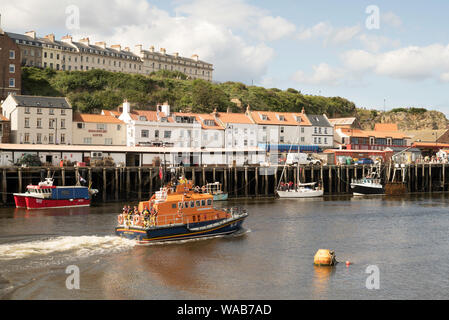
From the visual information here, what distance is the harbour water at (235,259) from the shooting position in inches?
939

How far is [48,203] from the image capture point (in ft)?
161

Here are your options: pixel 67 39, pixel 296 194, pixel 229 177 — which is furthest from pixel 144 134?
pixel 67 39

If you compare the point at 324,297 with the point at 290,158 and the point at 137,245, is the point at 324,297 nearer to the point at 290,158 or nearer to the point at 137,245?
the point at 137,245

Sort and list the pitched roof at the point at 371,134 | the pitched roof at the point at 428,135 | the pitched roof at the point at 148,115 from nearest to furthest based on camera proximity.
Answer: the pitched roof at the point at 148,115 → the pitched roof at the point at 371,134 → the pitched roof at the point at 428,135

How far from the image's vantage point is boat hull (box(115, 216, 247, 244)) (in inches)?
1305

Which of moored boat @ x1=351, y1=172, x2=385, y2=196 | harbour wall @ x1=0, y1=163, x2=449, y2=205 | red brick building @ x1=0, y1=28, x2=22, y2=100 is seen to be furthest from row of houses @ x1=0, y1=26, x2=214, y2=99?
moored boat @ x1=351, y1=172, x2=385, y2=196

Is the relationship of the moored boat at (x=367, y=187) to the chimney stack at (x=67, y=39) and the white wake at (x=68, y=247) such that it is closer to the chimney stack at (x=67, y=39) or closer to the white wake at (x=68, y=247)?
the white wake at (x=68, y=247)

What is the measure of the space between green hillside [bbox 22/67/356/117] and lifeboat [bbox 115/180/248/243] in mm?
59253

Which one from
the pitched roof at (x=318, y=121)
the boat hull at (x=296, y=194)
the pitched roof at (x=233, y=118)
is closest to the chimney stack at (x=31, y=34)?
the pitched roof at (x=233, y=118)

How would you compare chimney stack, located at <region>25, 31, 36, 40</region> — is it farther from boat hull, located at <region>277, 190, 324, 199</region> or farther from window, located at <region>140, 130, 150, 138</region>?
boat hull, located at <region>277, 190, 324, 199</region>

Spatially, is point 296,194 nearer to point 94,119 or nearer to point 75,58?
point 94,119

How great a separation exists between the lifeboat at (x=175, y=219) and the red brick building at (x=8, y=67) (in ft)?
194
